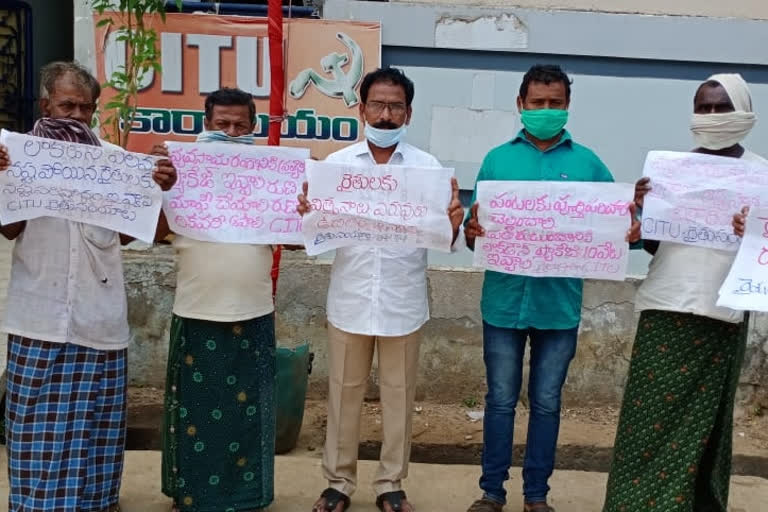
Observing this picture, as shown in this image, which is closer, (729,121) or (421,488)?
(729,121)

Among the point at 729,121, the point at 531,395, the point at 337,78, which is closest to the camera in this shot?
the point at 729,121

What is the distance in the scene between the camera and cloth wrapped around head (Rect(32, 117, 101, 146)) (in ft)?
10.7

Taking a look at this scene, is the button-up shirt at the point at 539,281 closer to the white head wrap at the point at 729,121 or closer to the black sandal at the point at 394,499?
the white head wrap at the point at 729,121

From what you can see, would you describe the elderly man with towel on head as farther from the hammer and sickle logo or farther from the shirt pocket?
the hammer and sickle logo

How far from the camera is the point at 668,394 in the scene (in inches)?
134

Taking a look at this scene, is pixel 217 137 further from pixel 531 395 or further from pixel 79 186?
pixel 531 395

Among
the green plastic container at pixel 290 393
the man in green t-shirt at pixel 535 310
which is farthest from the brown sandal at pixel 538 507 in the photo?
the green plastic container at pixel 290 393

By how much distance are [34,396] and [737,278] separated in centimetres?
268

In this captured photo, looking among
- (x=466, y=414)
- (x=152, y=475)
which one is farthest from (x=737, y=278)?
(x=152, y=475)

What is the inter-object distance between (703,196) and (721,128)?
0.85 ft

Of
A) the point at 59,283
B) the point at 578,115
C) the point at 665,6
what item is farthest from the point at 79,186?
the point at 665,6

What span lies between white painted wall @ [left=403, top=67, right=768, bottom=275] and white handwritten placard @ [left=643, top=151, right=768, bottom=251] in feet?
6.60

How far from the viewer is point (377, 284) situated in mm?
3545

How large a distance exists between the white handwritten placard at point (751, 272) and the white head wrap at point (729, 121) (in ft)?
0.94
